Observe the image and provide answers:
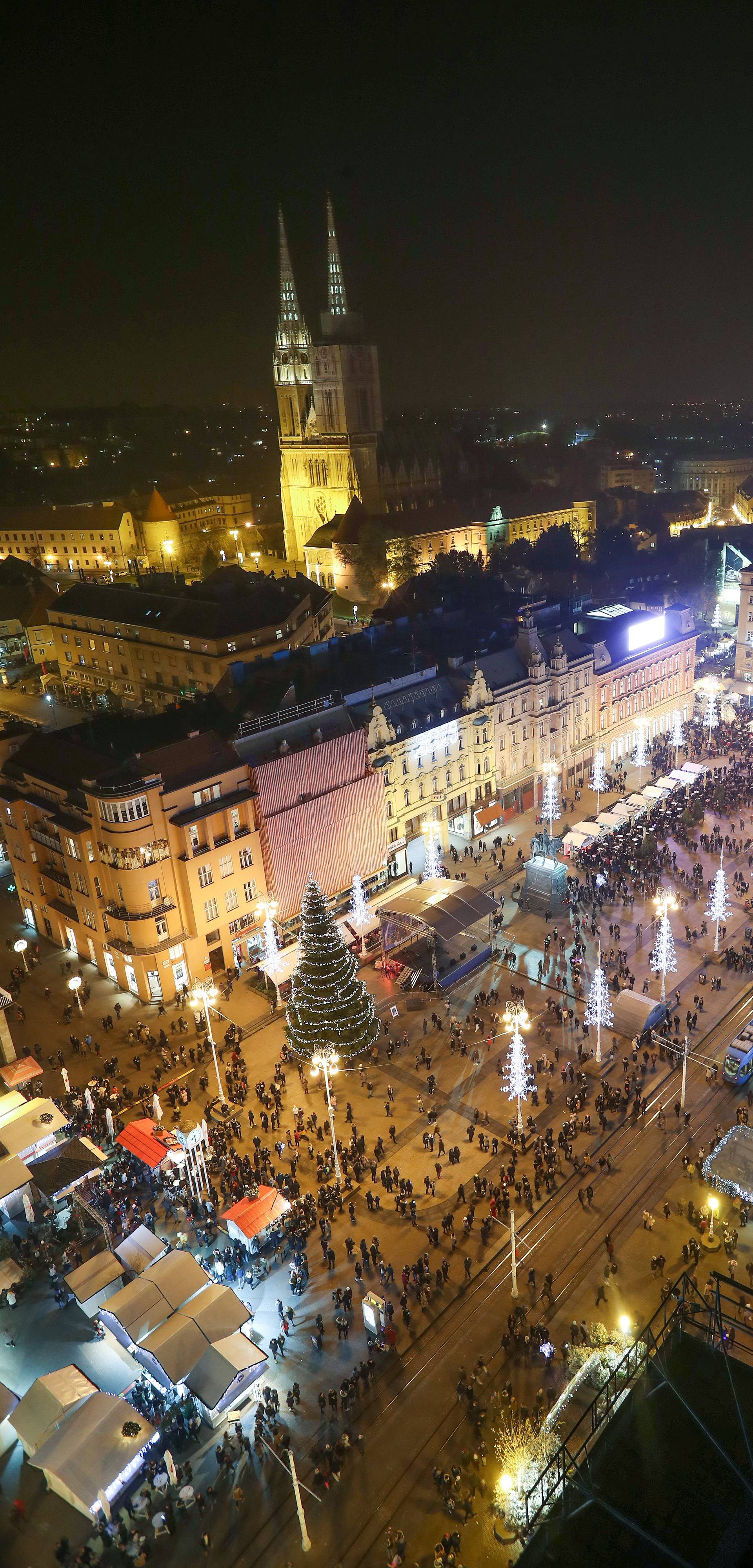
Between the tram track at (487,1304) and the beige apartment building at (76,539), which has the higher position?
the beige apartment building at (76,539)

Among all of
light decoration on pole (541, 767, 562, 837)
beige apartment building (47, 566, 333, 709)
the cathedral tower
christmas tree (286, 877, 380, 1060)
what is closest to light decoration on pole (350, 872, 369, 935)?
christmas tree (286, 877, 380, 1060)

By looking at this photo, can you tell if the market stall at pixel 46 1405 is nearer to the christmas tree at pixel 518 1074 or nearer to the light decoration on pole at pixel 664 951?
the christmas tree at pixel 518 1074

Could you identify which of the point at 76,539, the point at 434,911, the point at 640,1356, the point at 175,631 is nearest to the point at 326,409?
the point at 76,539

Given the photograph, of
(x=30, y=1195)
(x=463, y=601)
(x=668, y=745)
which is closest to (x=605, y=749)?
(x=668, y=745)

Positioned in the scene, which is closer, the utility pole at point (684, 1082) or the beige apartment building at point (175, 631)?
the utility pole at point (684, 1082)

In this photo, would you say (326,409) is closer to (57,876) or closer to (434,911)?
(57,876)

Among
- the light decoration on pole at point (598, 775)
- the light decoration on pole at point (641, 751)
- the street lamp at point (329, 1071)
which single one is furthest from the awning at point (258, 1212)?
the light decoration on pole at point (641, 751)
